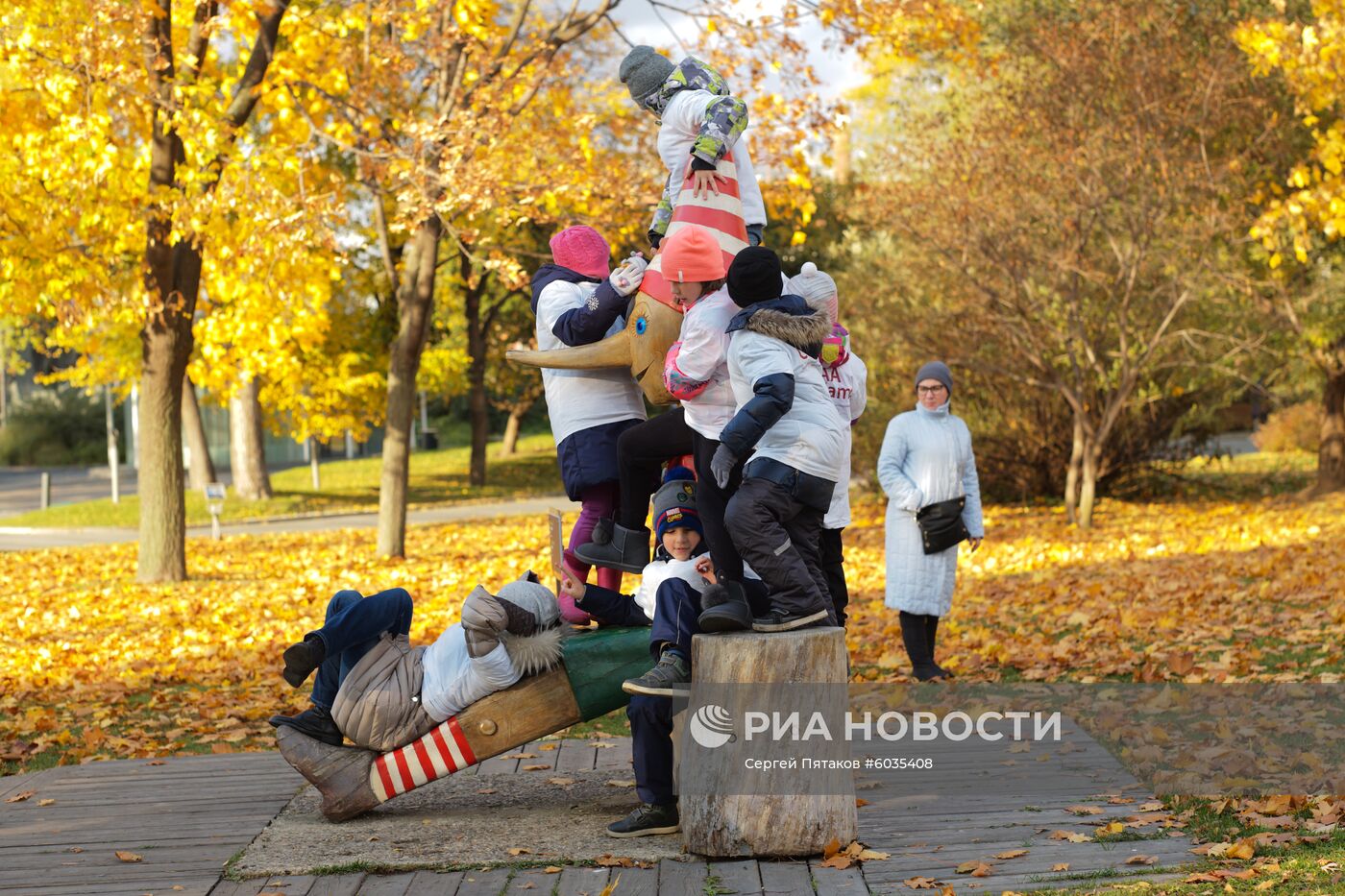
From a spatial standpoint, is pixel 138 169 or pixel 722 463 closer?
pixel 722 463

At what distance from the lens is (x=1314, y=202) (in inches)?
555

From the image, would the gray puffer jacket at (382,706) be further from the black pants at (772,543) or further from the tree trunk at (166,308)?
the tree trunk at (166,308)

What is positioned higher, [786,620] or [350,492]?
[786,620]

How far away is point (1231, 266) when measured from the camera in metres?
18.0

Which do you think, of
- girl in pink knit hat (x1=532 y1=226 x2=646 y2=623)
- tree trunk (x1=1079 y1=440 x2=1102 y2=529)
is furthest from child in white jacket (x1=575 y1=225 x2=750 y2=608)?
tree trunk (x1=1079 y1=440 x2=1102 y2=529)

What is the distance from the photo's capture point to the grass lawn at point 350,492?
24656 mm

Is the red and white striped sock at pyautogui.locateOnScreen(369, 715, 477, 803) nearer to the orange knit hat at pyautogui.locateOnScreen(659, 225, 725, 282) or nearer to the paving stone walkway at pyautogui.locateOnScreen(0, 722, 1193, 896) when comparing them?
the paving stone walkway at pyautogui.locateOnScreen(0, 722, 1193, 896)

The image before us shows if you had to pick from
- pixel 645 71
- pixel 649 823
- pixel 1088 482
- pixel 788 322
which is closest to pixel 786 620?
pixel 649 823

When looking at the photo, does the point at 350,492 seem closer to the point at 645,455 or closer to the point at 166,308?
the point at 166,308

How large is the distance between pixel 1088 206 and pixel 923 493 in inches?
367

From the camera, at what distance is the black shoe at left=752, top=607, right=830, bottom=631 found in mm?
4934

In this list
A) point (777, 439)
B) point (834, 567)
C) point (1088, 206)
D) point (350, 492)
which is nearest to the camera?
point (777, 439)

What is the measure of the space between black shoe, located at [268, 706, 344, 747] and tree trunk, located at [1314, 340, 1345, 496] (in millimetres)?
17797

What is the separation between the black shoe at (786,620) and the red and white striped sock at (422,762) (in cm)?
125
